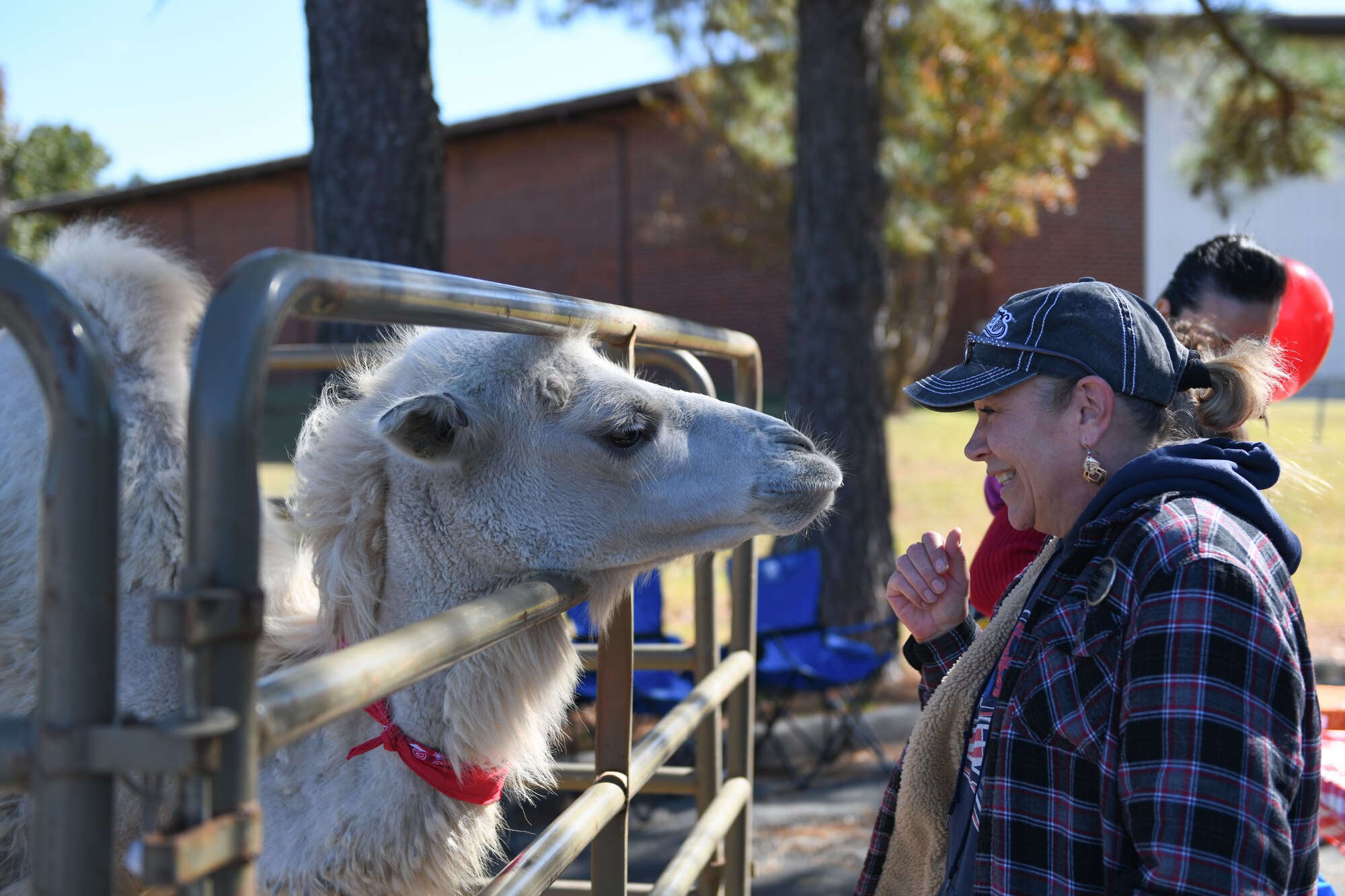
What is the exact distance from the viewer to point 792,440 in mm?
2205

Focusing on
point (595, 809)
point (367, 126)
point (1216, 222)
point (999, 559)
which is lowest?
point (595, 809)

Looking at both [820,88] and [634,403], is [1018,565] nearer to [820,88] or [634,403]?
[634,403]

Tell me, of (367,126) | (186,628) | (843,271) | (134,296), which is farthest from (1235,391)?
(843,271)

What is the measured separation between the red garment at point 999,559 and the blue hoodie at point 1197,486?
0.88 meters

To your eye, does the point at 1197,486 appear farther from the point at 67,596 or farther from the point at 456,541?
the point at 67,596

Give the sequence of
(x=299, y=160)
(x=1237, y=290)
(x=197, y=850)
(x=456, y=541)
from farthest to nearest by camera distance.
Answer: (x=299, y=160) < (x=1237, y=290) < (x=456, y=541) < (x=197, y=850)

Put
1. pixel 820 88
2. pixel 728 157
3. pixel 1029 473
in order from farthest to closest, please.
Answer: pixel 728 157
pixel 820 88
pixel 1029 473

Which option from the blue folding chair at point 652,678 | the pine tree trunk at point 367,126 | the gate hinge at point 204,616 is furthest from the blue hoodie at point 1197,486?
the blue folding chair at point 652,678

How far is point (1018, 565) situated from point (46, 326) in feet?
7.27

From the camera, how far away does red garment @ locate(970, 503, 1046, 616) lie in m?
2.58

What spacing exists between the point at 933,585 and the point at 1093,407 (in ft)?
1.77

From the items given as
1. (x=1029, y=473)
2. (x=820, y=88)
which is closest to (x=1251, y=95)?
(x=820, y=88)

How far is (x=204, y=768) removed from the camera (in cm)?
93

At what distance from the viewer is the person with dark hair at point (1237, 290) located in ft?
10.3
